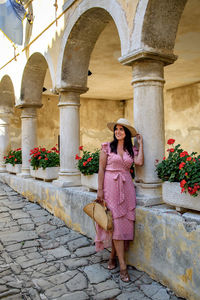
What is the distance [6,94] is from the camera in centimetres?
978

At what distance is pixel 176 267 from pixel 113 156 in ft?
4.44

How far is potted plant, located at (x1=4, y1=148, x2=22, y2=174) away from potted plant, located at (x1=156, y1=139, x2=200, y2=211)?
5.84 meters

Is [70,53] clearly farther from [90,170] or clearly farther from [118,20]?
[90,170]

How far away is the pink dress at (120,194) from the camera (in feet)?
11.2

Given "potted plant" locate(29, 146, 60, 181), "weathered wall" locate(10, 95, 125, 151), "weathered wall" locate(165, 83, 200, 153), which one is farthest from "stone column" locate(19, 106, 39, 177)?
"weathered wall" locate(165, 83, 200, 153)

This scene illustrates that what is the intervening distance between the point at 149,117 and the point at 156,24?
110cm

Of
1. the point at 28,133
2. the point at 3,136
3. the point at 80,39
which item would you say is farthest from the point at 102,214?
the point at 3,136

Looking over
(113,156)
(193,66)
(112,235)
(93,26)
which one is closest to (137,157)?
(113,156)

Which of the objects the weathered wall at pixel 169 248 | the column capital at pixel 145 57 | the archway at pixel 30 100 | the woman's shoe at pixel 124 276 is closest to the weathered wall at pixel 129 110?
the archway at pixel 30 100

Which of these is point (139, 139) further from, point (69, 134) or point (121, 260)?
point (69, 134)

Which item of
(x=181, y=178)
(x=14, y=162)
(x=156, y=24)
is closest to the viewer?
(x=181, y=178)

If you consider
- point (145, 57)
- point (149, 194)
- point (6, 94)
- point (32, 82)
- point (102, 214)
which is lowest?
point (102, 214)

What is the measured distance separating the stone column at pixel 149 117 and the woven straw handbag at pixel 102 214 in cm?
44

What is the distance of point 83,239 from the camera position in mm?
4594
